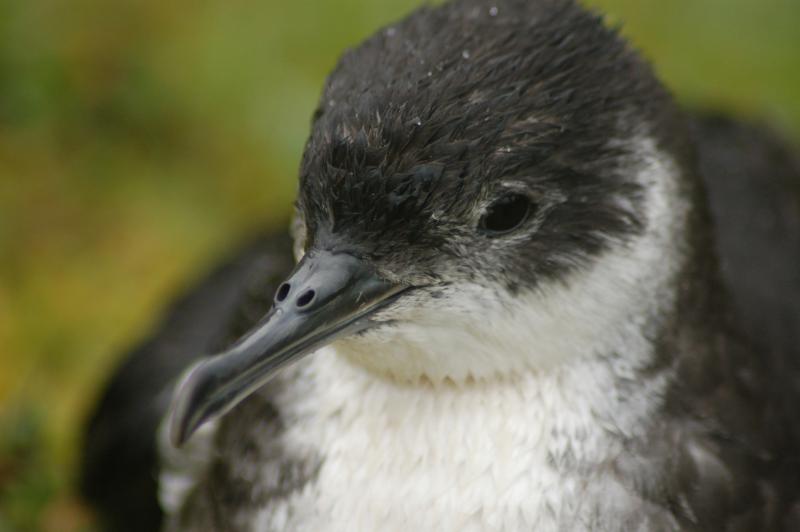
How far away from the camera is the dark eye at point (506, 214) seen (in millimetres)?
1843

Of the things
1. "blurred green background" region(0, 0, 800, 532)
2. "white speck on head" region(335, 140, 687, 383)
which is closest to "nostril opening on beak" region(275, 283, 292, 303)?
"white speck on head" region(335, 140, 687, 383)

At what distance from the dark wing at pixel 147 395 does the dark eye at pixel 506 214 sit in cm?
70

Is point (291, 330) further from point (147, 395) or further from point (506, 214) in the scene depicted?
point (147, 395)

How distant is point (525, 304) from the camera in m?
1.85

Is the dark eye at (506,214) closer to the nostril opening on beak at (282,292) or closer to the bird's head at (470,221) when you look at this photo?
the bird's head at (470,221)

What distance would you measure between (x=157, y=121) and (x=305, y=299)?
94.6 inches

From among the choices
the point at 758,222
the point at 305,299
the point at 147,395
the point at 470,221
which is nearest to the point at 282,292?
the point at 305,299

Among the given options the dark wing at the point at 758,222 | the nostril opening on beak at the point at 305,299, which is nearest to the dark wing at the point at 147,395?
the nostril opening on beak at the point at 305,299

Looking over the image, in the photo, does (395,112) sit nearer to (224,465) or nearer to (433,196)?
(433,196)

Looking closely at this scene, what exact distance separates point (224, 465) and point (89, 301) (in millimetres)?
1708

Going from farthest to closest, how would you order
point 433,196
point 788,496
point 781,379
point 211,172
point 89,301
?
1. point 211,172
2. point 89,301
3. point 781,379
4. point 788,496
5. point 433,196

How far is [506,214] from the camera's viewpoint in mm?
1854

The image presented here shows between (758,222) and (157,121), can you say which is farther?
(157,121)

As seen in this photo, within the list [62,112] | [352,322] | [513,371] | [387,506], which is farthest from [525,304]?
[62,112]
